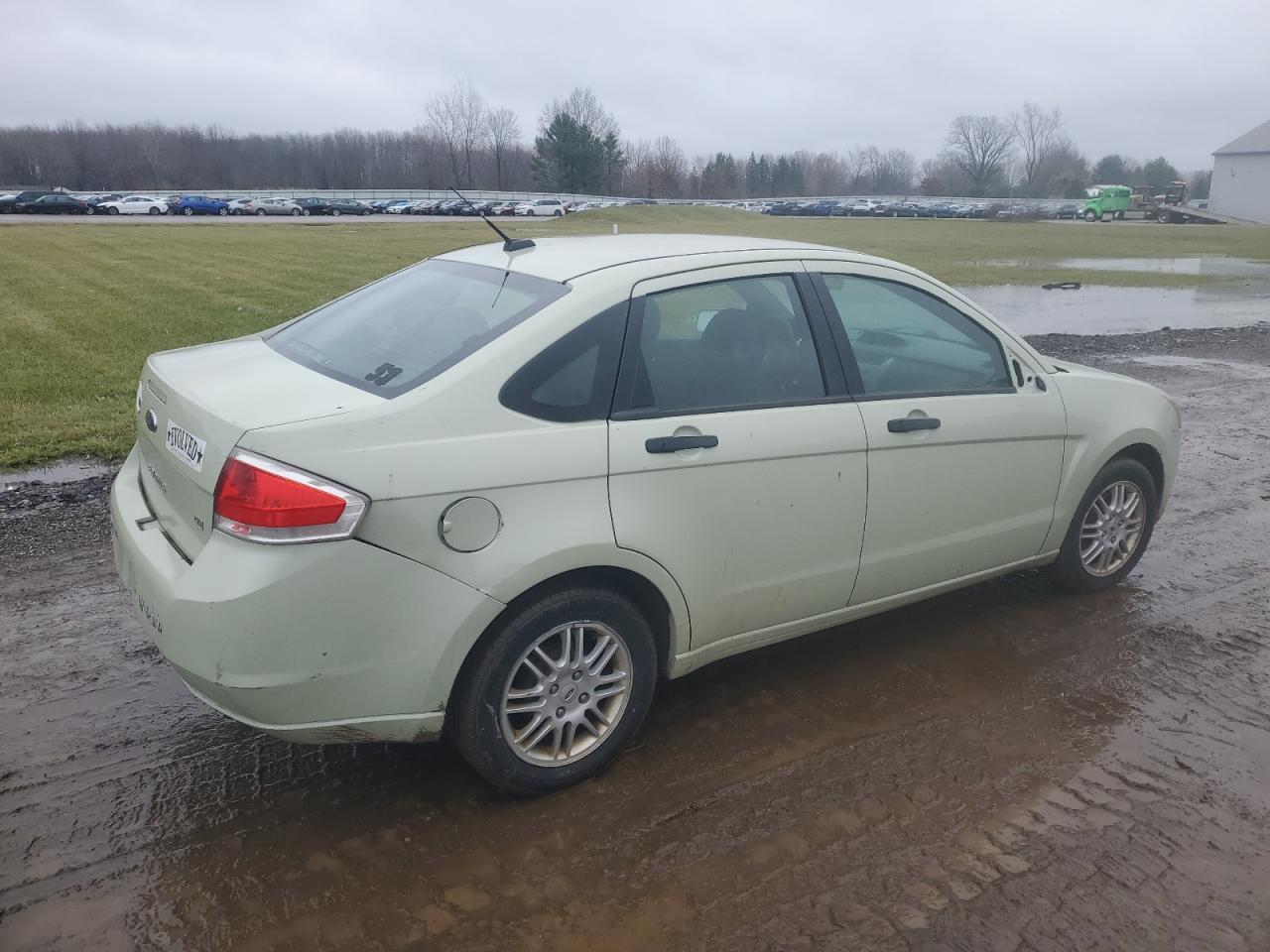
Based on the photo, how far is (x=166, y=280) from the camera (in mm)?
18828

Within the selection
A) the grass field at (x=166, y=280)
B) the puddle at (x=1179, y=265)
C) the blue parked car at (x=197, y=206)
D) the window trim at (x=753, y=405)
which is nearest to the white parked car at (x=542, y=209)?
the blue parked car at (x=197, y=206)

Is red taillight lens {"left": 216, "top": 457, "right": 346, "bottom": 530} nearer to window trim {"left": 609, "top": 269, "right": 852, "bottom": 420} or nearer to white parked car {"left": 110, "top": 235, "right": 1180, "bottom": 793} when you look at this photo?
white parked car {"left": 110, "top": 235, "right": 1180, "bottom": 793}

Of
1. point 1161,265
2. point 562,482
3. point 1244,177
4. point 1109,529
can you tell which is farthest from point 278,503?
point 1244,177

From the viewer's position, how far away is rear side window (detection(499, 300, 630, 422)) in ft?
10.3

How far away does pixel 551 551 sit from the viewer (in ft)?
10.00

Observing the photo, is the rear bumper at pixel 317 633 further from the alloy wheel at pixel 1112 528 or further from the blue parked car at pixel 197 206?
the blue parked car at pixel 197 206

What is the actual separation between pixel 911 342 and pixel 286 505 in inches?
105

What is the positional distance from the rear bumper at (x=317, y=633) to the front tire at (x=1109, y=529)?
3180mm

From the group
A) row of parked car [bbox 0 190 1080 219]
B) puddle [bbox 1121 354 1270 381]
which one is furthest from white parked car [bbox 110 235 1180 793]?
row of parked car [bbox 0 190 1080 219]

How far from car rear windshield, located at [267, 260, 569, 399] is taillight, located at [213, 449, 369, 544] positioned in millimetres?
436

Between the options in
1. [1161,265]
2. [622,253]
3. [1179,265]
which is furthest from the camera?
[1179,265]

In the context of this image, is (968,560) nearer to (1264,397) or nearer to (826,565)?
(826,565)

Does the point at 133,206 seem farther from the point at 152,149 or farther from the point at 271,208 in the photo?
the point at 152,149

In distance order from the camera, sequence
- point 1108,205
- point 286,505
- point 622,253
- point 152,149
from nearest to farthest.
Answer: point 286,505
point 622,253
point 1108,205
point 152,149
